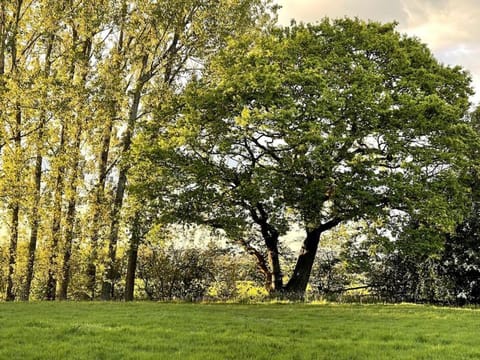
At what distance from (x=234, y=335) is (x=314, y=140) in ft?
28.3

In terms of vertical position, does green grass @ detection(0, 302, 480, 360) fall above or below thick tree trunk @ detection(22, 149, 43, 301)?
below

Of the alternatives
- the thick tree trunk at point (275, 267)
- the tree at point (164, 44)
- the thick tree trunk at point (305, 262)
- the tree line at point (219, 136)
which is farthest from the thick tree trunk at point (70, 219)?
the thick tree trunk at point (305, 262)

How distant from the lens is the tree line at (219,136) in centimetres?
1722

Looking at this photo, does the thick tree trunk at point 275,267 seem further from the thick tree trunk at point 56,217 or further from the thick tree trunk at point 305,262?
the thick tree trunk at point 56,217

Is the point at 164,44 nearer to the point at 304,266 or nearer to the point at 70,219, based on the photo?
the point at 70,219

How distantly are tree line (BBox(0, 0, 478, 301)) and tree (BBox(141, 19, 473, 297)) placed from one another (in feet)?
0.22

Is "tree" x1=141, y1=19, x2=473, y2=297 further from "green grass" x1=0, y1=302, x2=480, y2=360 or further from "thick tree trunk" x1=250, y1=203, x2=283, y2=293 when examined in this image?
"green grass" x1=0, y1=302, x2=480, y2=360

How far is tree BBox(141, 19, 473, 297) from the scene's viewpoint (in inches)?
668

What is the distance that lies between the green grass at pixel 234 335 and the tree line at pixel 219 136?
527 cm

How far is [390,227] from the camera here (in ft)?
61.7

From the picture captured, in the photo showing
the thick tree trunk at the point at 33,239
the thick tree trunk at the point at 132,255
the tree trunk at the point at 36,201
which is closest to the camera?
the thick tree trunk at the point at 132,255

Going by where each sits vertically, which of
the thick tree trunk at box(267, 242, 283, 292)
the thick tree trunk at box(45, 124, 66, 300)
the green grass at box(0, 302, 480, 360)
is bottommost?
the green grass at box(0, 302, 480, 360)

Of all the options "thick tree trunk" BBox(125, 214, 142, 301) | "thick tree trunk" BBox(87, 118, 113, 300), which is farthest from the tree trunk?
"thick tree trunk" BBox(125, 214, 142, 301)

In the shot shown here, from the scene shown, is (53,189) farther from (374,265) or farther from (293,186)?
(374,265)
